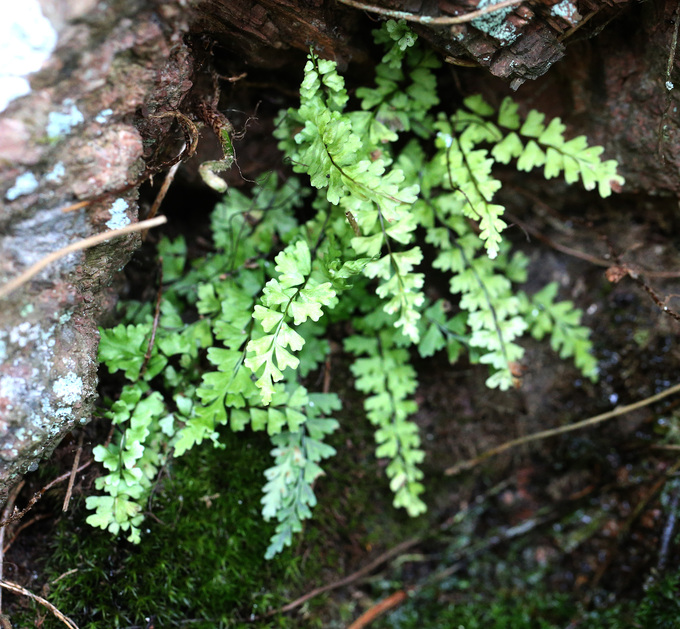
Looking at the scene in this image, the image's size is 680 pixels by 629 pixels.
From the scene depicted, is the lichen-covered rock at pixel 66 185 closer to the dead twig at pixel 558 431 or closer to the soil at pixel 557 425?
the soil at pixel 557 425

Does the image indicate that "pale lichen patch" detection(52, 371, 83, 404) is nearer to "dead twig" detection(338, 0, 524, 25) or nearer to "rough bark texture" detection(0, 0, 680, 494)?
"rough bark texture" detection(0, 0, 680, 494)

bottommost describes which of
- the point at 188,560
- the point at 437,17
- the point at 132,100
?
the point at 188,560

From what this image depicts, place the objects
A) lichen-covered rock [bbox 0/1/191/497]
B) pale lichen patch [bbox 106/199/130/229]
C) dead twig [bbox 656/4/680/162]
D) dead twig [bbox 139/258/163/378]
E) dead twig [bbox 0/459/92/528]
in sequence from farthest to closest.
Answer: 1. dead twig [bbox 139/258/163/378]
2. dead twig [bbox 656/4/680/162]
3. dead twig [bbox 0/459/92/528]
4. pale lichen patch [bbox 106/199/130/229]
5. lichen-covered rock [bbox 0/1/191/497]

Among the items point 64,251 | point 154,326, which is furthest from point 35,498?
point 64,251

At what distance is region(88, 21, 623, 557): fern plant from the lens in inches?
88.8

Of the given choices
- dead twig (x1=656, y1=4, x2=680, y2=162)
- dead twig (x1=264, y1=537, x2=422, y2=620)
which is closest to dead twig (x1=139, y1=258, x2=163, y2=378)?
dead twig (x1=264, y1=537, x2=422, y2=620)

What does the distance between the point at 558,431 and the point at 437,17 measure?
227 cm

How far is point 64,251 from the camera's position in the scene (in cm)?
181

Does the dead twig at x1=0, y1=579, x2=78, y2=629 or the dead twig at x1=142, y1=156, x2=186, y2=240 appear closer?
the dead twig at x1=0, y1=579, x2=78, y2=629

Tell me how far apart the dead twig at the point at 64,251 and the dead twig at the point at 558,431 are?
2.33m

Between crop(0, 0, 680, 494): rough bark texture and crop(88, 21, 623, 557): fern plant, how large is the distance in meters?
0.25

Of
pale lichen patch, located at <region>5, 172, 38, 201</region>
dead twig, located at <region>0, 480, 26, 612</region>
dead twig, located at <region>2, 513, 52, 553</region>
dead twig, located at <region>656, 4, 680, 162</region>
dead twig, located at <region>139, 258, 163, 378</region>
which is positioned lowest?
dead twig, located at <region>2, 513, 52, 553</region>

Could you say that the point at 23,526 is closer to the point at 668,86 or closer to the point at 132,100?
the point at 132,100

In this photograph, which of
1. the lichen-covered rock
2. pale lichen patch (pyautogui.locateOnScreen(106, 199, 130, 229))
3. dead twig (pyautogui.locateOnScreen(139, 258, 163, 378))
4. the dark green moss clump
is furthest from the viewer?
dead twig (pyautogui.locateOnScreen(139, 258, 163, 378))
